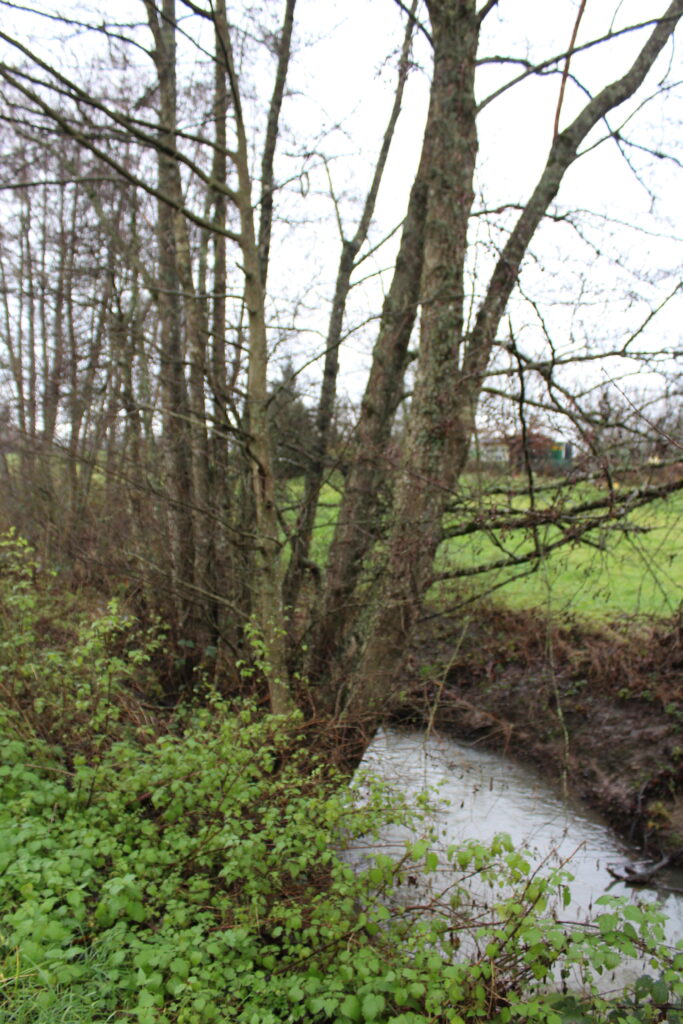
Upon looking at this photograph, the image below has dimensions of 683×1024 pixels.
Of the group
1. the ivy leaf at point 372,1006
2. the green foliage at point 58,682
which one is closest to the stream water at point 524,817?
the green foliage at point 58,682

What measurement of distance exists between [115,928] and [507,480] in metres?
4.08

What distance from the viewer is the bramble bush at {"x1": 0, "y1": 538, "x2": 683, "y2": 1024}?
3309 mm

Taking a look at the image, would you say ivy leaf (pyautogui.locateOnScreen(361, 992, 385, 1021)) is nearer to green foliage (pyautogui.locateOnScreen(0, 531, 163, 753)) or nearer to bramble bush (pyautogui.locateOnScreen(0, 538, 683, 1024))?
bramble bush (pyautogui.locateOnScreen(0, 538, 683, 1024))

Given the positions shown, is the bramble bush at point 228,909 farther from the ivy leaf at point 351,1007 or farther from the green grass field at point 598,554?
the green grass field at point 598,554

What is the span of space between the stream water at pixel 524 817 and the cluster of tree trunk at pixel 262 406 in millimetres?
824

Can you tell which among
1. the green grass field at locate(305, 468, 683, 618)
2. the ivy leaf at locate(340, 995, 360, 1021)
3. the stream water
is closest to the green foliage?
the stream water

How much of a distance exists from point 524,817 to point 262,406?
15.8 feet

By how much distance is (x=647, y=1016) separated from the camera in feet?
11.1

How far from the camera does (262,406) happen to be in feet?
21.9

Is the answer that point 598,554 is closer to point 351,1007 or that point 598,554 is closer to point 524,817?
point 524,817

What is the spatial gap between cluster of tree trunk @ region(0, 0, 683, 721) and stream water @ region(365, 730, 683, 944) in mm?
824

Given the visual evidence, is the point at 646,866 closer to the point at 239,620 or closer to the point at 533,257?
the point at 239,620

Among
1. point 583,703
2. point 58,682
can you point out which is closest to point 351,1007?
point 58,682

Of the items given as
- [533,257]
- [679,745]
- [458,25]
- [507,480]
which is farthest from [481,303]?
[679,745]
